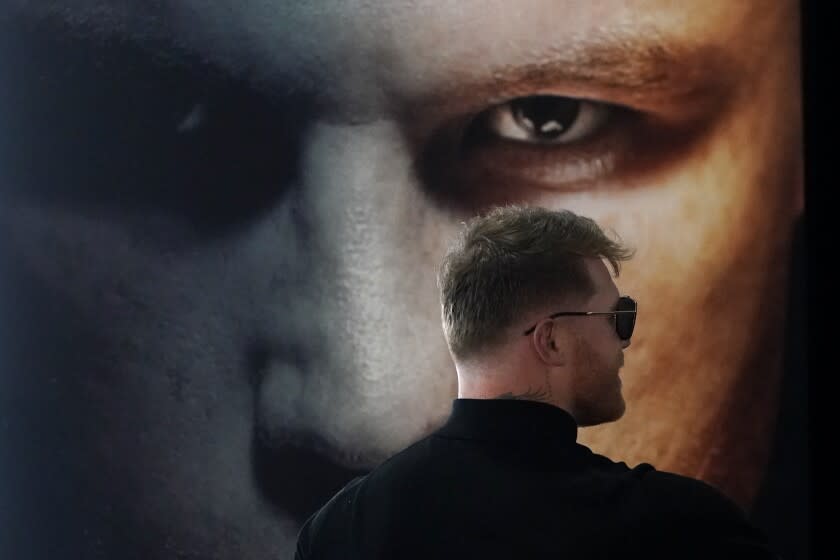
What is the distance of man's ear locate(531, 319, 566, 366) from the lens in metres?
1.04

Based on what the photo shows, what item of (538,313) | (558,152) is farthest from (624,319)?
(558,152)

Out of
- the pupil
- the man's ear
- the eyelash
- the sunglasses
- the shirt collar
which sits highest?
the pupil

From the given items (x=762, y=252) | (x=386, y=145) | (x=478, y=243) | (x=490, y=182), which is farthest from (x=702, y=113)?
(x=478, y=243)

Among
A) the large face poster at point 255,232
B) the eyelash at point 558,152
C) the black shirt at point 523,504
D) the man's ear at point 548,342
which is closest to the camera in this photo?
the black shirt at point 523,504

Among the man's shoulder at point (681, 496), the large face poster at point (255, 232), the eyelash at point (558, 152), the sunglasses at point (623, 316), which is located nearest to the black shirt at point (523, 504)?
the man's shoulder at point (681, 496)

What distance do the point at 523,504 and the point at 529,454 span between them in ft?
0.16

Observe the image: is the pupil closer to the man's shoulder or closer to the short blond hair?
the short blond hair

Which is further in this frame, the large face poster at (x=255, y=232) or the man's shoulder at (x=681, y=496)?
the large face poster at (x=255, y=232)

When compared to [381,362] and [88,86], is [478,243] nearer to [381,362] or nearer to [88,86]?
[381,362]

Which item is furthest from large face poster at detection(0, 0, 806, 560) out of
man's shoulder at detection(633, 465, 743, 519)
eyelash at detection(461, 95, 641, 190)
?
man's shoulder at detection(633, 465, 743, 519)

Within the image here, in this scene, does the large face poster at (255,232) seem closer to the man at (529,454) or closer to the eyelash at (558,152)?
the eyelash at (558,152)

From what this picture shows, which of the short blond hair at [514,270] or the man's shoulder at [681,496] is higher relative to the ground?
the short blond hair at [514,270]

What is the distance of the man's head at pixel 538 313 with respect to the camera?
3.42 ft

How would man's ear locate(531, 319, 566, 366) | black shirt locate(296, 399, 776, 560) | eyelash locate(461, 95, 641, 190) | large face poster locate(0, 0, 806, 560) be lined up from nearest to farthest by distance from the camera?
black shirt locate(296, 399, 776, 560) → man's ear locate(531, 319, 566, 366) → large face poster locate(0, 0, 806, 560) → eyelash locate(461, 95, 641, 190)
